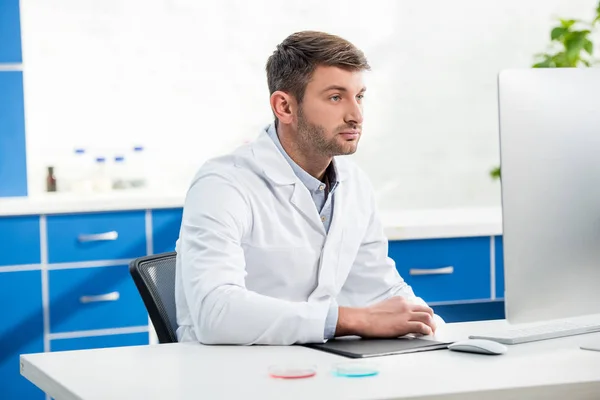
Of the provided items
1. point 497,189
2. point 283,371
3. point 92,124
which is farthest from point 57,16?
point 283,371

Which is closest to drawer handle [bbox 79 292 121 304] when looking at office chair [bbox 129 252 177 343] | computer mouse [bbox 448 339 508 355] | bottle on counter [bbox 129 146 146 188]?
bottle on counter [bbox 129 146 146 188]

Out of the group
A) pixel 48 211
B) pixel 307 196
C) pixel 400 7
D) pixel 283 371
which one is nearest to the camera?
pixel 283 371

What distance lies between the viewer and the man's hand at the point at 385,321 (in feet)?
5.93

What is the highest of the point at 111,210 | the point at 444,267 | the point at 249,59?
the point at 249,59

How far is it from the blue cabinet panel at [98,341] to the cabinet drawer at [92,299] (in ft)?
0.13

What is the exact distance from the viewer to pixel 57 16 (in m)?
4.12

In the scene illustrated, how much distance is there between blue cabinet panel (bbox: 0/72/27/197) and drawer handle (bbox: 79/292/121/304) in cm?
65

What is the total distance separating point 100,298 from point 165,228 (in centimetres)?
36

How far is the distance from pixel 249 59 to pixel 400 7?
2.46 ft

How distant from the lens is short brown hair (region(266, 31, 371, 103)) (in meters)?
2.15

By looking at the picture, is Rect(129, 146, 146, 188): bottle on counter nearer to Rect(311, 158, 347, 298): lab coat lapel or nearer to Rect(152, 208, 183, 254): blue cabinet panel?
Rect(152, 208, 183, 254): blue cabinet panel

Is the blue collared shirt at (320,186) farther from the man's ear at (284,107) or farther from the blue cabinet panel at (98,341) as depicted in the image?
the blue cabinet panel at (98,341)

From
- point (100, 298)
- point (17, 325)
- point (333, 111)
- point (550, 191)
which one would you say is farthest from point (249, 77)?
point (550, 191)

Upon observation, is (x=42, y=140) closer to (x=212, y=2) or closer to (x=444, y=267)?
(x=212, y=2)
